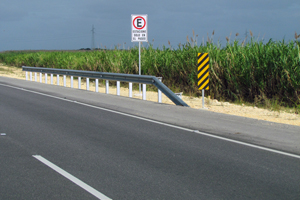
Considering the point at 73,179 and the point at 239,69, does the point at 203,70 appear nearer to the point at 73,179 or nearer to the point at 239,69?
the point at 239,69

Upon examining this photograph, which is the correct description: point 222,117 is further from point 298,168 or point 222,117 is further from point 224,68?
point 224,68

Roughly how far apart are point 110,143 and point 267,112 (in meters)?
7.08

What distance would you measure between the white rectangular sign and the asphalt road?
6191mm

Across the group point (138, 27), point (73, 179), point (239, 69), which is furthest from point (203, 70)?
point (73, 179)

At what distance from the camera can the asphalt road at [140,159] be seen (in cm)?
514

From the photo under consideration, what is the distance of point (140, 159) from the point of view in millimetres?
6633

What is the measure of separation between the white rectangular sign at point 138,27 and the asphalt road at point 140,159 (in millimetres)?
6191

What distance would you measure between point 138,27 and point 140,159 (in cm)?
1084

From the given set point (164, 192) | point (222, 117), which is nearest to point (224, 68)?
point (222, 117)

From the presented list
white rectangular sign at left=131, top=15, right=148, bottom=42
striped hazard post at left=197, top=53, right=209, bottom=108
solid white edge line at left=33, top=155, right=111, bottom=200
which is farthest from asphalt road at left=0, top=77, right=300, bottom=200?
white rectangular sign at left=131, top=15, right=148, bottom=42

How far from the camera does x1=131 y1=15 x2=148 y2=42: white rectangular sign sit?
16500mm

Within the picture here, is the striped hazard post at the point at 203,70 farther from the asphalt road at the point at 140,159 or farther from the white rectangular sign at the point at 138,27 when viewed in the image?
the white rectangular sign at the point at 138,27

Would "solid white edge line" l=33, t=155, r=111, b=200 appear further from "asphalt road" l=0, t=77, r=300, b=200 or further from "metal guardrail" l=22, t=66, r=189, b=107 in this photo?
"metal guardrail" l=22, t=66, r=189, b=107

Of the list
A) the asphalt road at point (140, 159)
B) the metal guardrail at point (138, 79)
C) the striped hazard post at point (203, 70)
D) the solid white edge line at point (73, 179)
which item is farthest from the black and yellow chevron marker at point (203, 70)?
the solid white edge line at point (73, 179)
